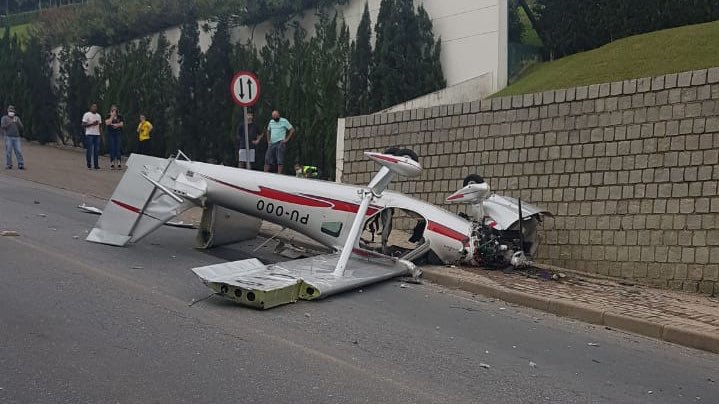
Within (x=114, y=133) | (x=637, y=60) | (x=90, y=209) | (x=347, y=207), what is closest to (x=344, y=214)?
(x=347, y=207)

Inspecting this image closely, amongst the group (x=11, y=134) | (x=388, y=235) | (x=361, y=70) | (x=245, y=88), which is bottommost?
(x=388, y=235)

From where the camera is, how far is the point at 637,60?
45.9 feet

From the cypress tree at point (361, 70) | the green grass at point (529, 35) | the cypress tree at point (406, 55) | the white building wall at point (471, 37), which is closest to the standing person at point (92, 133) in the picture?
the cypress tree at point (361, 70)

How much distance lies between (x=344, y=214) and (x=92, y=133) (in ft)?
40.5

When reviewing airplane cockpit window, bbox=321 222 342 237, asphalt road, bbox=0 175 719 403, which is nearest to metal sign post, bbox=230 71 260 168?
airplane cockpit window, bbox=321 222 342 237

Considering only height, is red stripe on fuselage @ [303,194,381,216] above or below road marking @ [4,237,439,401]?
above

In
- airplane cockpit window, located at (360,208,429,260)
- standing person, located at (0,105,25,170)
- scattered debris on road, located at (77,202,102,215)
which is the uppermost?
standing person, located at (0,105,25,170)

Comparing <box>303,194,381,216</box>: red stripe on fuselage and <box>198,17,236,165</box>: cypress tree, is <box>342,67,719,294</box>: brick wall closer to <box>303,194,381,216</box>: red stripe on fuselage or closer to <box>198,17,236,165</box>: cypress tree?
<box>303,194,381,216</box>: red stripe on fuselage

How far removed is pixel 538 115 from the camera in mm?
11969

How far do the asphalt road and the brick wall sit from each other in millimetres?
2756

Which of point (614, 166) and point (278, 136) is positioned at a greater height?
point (278, 136)

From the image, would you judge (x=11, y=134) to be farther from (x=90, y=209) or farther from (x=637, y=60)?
(x=637, y=60)

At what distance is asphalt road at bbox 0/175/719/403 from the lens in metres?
5.50

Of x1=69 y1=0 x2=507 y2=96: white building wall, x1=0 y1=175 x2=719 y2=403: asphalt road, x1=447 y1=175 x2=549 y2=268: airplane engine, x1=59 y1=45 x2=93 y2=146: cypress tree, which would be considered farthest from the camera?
x1=59 y1=45 x2=93 y2=146: cypress tree
